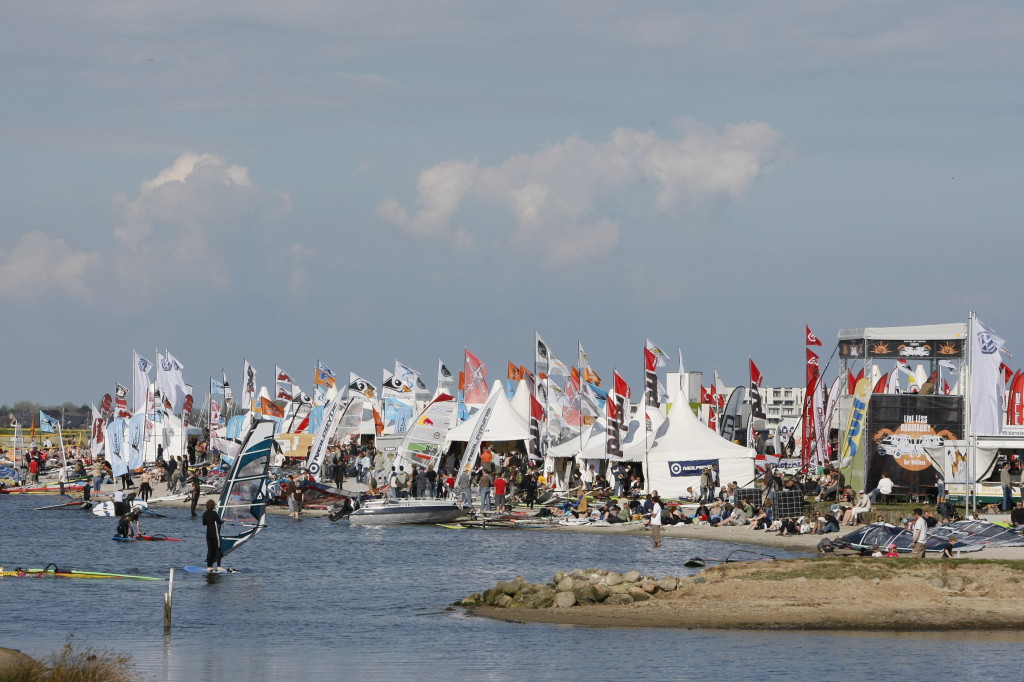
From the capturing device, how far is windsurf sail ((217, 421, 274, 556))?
35.2m

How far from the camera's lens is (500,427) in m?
59.3

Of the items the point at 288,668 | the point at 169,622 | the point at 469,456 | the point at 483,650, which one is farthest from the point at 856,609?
the point at 469,456

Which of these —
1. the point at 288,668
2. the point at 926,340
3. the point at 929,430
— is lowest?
the point at 288,668

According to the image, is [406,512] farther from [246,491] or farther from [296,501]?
Answer: [246,491]

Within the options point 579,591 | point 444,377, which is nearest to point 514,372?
point 444,377

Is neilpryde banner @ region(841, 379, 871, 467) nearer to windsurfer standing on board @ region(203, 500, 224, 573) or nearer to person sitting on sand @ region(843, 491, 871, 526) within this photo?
person sitting on sand @ region(843, 491, 871, 526)

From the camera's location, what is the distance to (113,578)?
34.1 metres

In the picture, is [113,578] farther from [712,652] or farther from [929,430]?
[929,430]

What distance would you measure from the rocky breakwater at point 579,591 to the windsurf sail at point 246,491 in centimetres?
832

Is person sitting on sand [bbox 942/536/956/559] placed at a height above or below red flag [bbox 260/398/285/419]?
below

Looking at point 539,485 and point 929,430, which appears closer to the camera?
point 929,430

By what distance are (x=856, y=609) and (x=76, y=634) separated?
573 inches

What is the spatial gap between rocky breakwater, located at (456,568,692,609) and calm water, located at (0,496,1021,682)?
999 millimetres

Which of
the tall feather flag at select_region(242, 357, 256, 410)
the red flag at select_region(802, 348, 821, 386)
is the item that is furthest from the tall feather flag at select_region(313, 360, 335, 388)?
the red flag at select_region(802, 348, 821, 386)
